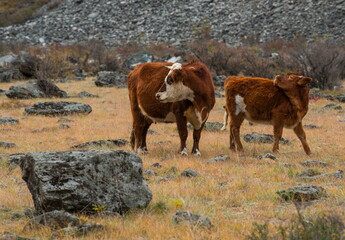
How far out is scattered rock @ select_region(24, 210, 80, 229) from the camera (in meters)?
5.14

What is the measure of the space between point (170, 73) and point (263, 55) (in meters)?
29.9

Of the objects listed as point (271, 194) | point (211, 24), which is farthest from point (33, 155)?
point (211, 24)

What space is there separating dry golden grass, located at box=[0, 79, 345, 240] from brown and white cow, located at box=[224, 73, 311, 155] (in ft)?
1.89

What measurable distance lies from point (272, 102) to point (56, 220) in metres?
6.37

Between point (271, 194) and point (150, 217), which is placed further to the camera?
point (271, 194)

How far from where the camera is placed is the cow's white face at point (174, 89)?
397 inches

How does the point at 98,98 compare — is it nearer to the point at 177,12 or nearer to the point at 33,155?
the point at 33,155

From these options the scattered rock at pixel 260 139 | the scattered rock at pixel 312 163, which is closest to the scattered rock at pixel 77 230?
the scattered rock at pixel 312 163

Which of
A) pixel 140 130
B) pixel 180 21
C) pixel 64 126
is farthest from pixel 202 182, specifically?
pixel 180 21

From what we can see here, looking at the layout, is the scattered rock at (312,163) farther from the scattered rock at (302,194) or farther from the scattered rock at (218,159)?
the scattered rock at (302,194)

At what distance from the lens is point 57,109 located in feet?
58.9

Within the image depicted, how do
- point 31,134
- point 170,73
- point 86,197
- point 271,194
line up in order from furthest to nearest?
point 31,134
point 170,73
point 271,194
point 86,197

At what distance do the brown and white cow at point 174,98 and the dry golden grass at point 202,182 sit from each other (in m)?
0.57

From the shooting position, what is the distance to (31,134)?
1391cm
